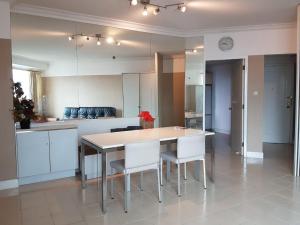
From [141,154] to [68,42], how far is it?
8.66 ft

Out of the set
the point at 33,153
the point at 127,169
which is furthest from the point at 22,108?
the point at 127,169

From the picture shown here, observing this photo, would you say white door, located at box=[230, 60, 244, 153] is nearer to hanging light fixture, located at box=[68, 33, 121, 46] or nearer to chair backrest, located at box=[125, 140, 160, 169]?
hanging light fixture, located at box=[68, 33, 121, 46]

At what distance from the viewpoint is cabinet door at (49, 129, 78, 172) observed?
12.8ft

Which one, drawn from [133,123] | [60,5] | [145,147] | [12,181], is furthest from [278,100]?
[12,181]

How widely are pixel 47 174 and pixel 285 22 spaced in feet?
16.8

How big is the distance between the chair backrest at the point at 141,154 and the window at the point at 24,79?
2168 mm

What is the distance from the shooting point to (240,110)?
549 cm

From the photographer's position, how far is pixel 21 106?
3.73 metres

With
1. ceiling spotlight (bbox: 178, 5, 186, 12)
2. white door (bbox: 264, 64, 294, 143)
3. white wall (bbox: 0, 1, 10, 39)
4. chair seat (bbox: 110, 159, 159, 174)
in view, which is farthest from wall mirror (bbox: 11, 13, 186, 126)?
white door (bbox: 264, 64, 294, 143)

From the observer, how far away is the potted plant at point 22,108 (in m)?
3.69

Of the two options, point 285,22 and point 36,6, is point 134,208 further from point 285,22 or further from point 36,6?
point 285,22

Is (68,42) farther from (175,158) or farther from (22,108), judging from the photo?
(175,158)

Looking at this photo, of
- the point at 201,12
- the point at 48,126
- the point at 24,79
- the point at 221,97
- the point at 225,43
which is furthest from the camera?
the point at 221,97

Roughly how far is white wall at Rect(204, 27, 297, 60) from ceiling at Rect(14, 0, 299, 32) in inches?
10.2
